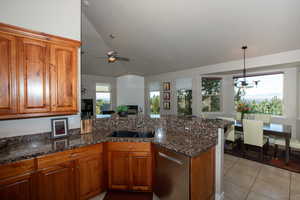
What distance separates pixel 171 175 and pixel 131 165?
2.02 ft

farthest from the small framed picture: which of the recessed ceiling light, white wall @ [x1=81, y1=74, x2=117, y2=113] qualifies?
the recessed ceiling light

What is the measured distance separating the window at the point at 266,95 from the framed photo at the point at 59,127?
4.96 m

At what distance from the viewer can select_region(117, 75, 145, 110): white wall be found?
7262 millimetres

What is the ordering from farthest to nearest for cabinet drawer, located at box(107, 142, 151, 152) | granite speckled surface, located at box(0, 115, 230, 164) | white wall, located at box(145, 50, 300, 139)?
white wall, located at box(145, 50, 300, 139) → cabinet drawer, located at box(107, 142, 151, 152) → granite speckled surface, located at box(0, 115, 230, 164)

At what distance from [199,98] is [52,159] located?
4739 millimetres

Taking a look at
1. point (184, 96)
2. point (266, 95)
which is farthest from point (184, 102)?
point (266, 95)

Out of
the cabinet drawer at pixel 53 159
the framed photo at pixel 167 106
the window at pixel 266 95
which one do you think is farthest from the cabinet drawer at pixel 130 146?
the framed photo at pixel 167 106

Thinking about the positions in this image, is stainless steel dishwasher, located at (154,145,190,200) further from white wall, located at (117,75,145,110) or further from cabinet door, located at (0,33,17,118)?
white wall, located at (117,75,145,110)

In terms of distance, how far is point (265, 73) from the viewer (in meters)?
4.33

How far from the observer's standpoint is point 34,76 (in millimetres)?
1719

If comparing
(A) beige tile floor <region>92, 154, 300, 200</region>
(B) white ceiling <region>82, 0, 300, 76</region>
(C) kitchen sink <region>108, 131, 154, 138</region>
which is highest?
(B) white ceiling <region>82, 0, 300, 76</region>

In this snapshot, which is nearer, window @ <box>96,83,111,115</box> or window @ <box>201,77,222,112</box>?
Result: window @ <box>201,77,222,112</box>

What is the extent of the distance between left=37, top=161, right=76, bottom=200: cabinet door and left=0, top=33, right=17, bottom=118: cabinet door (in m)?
0.85

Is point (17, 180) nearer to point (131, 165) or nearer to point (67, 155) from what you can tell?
point (67, 155)
